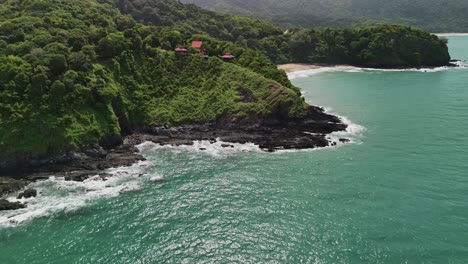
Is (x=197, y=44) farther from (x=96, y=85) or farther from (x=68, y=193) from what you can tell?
(x=68, y=193)

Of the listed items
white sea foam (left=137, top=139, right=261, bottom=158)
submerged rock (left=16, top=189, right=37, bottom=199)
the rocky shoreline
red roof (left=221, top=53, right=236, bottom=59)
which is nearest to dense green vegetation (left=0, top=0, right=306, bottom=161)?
the rocky shoreline

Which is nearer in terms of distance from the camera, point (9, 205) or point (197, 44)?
point (9, 205)

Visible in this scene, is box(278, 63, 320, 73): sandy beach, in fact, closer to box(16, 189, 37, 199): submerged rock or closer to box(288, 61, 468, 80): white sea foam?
box(288, 61, 468, 80): white sea foam

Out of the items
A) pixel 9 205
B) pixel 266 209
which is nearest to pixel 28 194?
pixel 9 205

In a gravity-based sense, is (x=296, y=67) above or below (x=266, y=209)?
above

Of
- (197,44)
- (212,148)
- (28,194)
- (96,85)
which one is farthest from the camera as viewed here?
(197,44)

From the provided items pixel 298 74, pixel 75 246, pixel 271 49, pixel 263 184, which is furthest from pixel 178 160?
pixel 271 49

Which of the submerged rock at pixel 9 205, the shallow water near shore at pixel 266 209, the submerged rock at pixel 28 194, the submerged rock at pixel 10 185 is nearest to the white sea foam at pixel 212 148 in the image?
the shallow water near shore at pixel 266 209

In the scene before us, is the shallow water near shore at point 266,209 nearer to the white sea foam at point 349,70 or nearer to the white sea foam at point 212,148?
the white sea foam at point 212,148
